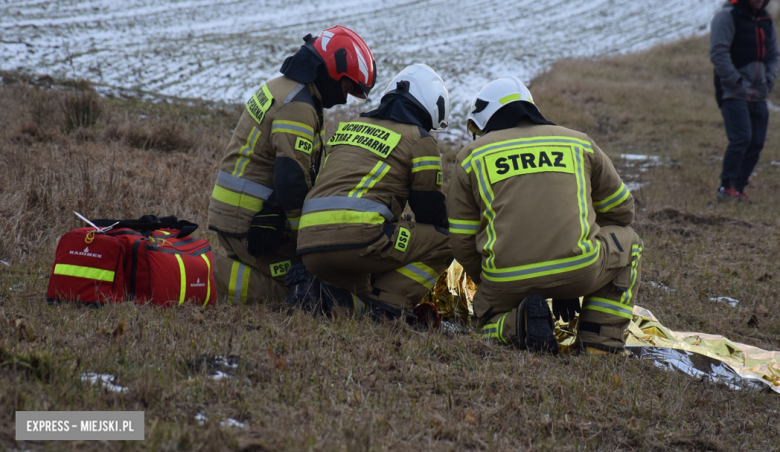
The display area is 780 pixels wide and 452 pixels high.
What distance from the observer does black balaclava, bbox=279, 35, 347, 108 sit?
13.2ft

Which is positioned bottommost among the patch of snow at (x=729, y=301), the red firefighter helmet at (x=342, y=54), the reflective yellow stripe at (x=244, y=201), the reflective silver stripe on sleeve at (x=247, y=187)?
the patch of snow at (x=729, y=301)

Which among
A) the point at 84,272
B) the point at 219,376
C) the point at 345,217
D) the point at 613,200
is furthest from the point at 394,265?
the point at 84,272

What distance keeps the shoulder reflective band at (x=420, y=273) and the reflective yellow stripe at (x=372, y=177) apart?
62 centimetres

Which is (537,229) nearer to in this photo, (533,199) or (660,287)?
(533,199)

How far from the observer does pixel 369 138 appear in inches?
151

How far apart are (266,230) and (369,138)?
92cm

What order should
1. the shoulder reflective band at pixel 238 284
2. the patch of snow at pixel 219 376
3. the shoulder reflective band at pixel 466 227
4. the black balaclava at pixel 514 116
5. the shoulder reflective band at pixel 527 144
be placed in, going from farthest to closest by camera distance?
the shoulder reflective band at pixel 238 284 → the shoulder reflective band at pixel 466 227 → the black balaclava at pixel 514 116 → the shoulder reflective band at pixel 527 144 → the patch of snow at pixel 219 376

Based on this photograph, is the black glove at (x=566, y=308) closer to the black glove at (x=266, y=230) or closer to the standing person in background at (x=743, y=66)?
the black glove at (x=266, y=230)

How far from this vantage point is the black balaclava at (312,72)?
4.02 m

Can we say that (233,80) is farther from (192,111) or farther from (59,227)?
(59,227)

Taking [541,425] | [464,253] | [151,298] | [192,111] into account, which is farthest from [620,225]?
[192,111]

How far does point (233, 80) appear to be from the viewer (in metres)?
12.8

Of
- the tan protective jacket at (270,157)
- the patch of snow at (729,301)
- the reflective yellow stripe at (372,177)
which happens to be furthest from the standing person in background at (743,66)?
the tan protective jacket at (270,157)

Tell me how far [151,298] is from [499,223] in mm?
2144
